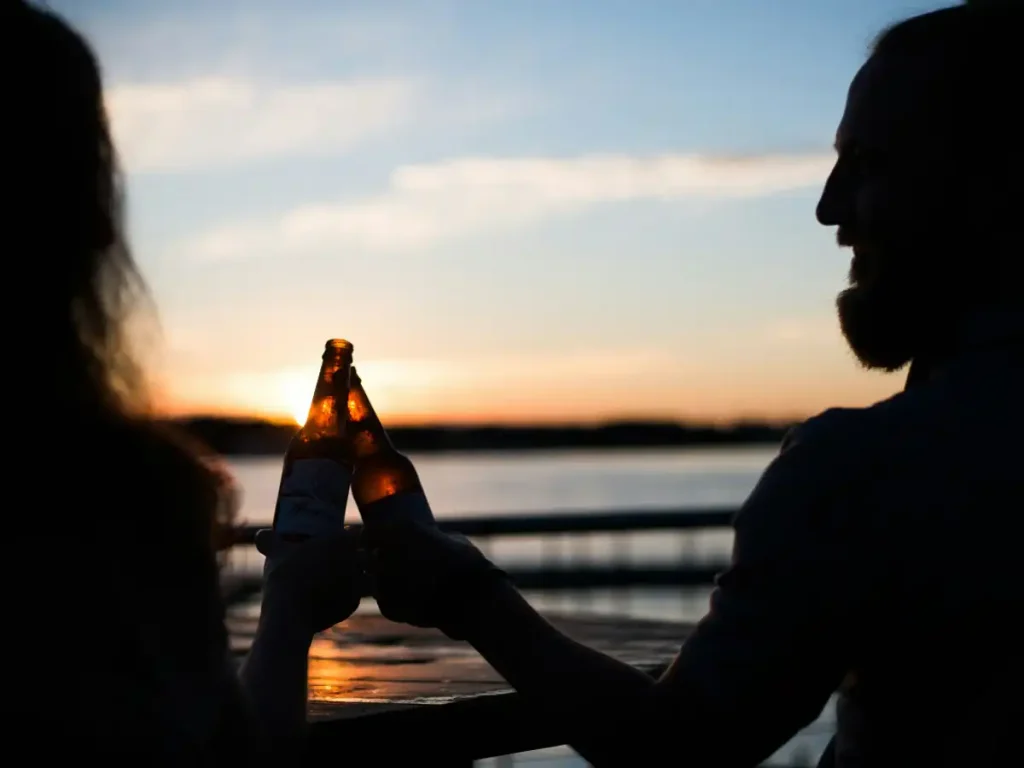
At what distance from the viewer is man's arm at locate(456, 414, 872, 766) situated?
1459mm

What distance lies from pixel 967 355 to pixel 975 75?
0.99 feet

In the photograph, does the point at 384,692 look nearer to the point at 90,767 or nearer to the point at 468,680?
the point at 468,680

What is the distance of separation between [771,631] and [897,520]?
0.17 meters

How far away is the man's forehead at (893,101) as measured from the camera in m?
1.60

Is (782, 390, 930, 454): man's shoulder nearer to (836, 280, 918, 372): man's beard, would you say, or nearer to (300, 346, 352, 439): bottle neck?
(836, 280, 918, 372): man's beard

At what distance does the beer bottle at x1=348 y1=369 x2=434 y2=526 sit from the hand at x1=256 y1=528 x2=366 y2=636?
0.33 feet

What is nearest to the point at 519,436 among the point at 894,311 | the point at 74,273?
the point at 894,311

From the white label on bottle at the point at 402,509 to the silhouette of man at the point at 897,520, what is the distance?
19 centimetres

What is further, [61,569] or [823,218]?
[823,218]

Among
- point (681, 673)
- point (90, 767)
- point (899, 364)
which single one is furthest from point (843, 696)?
point (90, 767)

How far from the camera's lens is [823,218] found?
1740mm

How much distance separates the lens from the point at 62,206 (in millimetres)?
1315

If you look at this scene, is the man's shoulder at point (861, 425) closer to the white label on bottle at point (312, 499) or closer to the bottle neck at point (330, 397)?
Answer: the white label on bottle at point (312, 499)

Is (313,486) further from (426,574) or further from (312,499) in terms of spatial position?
(426,574)
